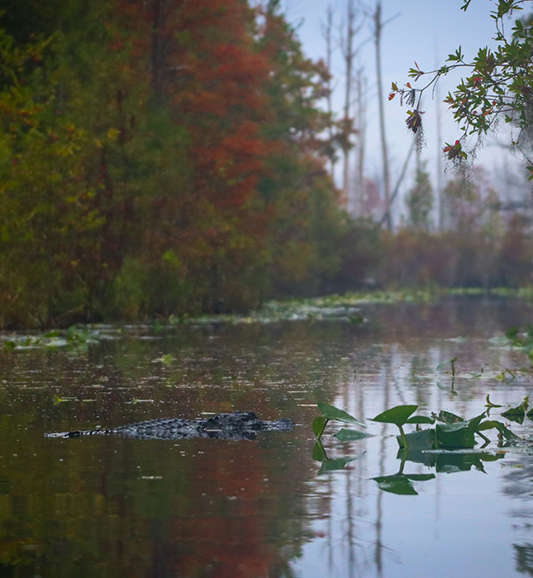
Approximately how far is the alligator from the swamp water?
0.45 feet

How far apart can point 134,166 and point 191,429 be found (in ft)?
54.4

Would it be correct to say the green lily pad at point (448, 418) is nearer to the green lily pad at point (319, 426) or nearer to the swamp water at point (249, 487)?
the swamp water at point (249, 487)

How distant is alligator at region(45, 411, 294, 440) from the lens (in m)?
7.69

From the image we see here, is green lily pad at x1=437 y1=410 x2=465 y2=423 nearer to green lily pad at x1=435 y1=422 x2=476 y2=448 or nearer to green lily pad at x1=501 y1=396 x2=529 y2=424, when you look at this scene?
green lily pad at x1=435 y1=422 x2=476 y2=448

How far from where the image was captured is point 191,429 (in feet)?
25.7

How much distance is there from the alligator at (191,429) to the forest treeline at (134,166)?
490 inches

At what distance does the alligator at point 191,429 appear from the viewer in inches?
303

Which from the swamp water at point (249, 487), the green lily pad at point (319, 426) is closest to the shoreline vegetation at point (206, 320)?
the swamp water at point (249, 487)

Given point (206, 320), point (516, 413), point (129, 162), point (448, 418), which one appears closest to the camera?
point (448, 418)

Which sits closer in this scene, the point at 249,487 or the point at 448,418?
the point at 249,487

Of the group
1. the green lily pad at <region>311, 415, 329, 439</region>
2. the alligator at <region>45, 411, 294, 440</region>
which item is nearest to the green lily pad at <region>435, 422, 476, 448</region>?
the green lily pad at <region>311, 415, 329, 439</region>

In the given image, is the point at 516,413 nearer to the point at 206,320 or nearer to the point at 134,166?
the point at 134,166

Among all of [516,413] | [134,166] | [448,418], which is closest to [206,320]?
[134,166]

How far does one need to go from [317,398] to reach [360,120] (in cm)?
6628
